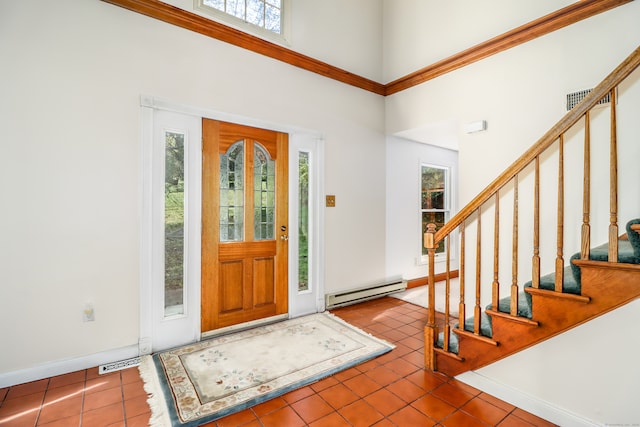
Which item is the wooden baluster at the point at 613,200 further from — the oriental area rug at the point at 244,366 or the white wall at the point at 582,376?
the oriental area rug at the point at 244,366

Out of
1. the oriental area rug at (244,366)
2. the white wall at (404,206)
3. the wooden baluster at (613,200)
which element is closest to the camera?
the wooden baluster at (613,200)

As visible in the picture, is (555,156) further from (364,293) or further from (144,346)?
(144,346)

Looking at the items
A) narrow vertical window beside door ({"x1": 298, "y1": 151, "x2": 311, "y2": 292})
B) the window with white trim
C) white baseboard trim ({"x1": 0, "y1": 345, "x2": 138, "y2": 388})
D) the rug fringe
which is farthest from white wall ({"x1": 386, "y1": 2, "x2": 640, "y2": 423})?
white baseboard trim ({"x1": 0, "y1": 345, "x2": 138, "y2": 388})

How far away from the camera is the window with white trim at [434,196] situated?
519 cm

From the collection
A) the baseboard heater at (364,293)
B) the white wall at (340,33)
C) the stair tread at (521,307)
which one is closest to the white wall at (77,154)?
the white wall at (340,33)

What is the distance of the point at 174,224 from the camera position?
2887 millimetres

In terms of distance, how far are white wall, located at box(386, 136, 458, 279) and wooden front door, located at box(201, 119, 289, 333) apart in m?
1.77

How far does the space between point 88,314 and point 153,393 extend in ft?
2.93

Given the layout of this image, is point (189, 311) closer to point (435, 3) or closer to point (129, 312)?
point (129, 312)

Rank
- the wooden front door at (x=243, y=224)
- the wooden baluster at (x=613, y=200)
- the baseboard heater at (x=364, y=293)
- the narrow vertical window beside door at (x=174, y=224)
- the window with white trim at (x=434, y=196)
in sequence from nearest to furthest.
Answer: the wooden baluster at (x=613, y=200)
the narrow vertical window beside door at (x=174, y=224)
the wooden front door at (x=243, y=224)
the baseboard heater at (x=364, y=293)
the window with white trim at (x=434, y=196)

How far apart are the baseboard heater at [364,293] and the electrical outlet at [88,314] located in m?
2.35

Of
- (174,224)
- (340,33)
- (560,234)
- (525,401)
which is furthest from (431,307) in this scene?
(340,33)

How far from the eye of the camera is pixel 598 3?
2.57 meters

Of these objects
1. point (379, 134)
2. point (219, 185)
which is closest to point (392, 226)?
point (379, 134)
